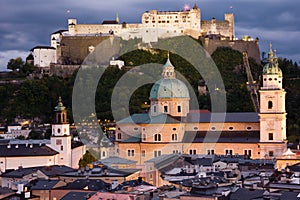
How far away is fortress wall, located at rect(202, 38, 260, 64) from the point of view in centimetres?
11121

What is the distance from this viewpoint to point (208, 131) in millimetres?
67750

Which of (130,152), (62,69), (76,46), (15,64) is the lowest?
(130,152)

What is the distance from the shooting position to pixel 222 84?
99.0m

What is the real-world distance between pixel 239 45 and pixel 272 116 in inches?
1940

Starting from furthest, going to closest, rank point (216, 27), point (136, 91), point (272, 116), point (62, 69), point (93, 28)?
point (216, 27), point (93, 28), point (62, 69), point (136, 91), point (272, 116)

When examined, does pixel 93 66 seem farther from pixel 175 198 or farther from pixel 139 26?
pixel 175 198

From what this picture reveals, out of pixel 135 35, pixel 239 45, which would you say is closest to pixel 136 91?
pixel 135 35

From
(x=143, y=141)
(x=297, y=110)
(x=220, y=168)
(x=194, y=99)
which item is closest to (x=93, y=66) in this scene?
(x=194, y=99)

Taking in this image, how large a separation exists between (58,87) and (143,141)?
120 ft

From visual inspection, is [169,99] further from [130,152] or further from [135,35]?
[135,35]

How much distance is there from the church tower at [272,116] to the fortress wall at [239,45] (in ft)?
146

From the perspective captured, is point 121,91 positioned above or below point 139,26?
below

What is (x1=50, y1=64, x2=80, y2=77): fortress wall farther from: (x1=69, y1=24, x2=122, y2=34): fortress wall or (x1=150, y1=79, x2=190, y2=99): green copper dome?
(x1=150, y1=79, x2=190, y2=99): green copper dome

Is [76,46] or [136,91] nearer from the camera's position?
[136,91]
